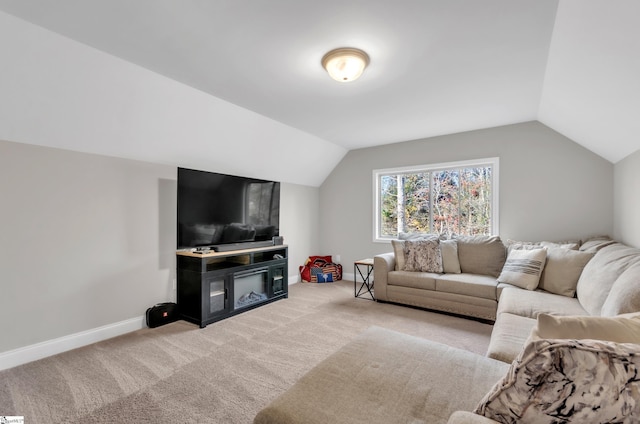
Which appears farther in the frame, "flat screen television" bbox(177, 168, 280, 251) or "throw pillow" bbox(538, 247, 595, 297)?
"flat screen television" bbox(177, 168, 280, 251)

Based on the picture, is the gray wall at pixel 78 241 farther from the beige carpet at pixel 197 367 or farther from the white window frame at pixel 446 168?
the white window frame at pixel 446 168

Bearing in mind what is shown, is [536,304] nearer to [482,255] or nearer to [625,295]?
[625,295]

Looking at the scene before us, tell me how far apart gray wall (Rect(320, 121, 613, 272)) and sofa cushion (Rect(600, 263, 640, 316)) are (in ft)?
6.48

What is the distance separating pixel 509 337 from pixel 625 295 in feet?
2.17

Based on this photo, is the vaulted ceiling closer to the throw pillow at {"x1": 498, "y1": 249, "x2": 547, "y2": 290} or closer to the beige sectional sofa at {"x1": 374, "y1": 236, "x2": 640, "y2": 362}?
the beige sectional sofa at {"x1": 374, "y1": 236, "x2": 640, "y2": 362}

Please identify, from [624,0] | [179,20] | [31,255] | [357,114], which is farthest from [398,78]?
[31,255]

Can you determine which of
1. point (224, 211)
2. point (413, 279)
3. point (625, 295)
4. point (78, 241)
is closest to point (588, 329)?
point (625, 295)

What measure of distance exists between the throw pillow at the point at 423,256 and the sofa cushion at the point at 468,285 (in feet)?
0.71

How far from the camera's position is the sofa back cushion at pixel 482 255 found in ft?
11.3

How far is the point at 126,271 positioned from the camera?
2.88 m

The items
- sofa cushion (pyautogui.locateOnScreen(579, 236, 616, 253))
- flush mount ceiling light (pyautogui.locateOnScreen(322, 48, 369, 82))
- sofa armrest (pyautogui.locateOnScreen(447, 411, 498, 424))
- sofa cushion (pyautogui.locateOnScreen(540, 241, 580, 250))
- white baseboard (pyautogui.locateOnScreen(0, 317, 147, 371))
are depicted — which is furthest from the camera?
sofa cushion (pyautogui.locateOnScreen(540, 241, 580, 250))

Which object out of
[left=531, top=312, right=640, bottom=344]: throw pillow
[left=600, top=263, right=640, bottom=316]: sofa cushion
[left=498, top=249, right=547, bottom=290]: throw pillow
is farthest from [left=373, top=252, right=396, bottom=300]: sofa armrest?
[left=531, top=312, right=640, bottom=344]: throw pillow

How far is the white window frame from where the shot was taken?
3.90 meters

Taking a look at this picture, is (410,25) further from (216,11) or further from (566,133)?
(566,133)
